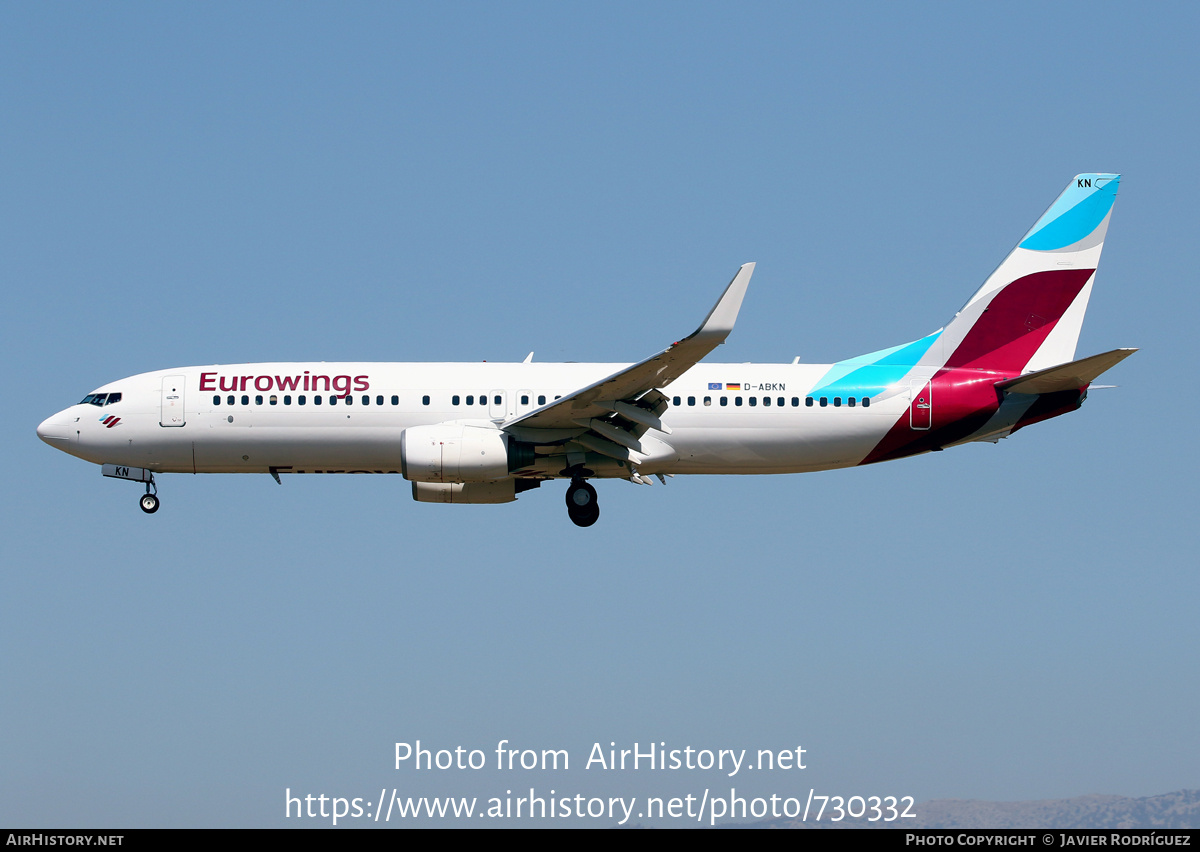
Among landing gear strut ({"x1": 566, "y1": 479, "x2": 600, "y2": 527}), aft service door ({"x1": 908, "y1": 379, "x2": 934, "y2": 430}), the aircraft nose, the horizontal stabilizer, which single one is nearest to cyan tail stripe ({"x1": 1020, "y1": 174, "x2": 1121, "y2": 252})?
the horizontal stabilizer

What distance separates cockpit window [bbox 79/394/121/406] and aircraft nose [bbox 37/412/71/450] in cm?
67

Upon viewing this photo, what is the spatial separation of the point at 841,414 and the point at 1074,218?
32.0 ft

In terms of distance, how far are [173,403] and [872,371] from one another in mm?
18503

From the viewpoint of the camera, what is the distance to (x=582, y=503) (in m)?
34.8

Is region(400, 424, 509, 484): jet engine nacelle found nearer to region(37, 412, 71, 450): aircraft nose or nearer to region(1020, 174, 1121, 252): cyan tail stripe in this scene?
region(37, 412, 71, 450): aircraft nose

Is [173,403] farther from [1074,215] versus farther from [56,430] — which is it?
[1074,215]

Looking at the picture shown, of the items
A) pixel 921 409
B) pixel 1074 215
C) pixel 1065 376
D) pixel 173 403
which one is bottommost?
pixel 921 409

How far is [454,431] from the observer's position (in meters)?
33.2

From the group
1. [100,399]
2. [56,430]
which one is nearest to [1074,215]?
[100,399]

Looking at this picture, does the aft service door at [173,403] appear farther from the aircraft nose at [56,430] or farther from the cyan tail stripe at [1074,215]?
the cyan tail stripe at [1074,215]

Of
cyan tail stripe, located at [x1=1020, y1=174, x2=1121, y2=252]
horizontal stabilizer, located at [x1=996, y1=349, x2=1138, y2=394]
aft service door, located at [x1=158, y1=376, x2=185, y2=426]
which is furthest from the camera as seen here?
cyan tail stripe, located at [x1=1020, y1=174, x2=1121, y2=252]

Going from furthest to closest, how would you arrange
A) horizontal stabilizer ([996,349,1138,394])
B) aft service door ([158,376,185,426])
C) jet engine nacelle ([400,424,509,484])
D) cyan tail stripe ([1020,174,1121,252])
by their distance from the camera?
cyan tail stripe ([1020,174,1121,252]) < aft service door ([158,376,185,426]) < jet engine nacelle ([400,424,509,484]) < horizontal stabilizer ([996,349,1138,394])

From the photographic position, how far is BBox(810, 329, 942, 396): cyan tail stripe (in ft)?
115

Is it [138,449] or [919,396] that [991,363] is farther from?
[138,449]
